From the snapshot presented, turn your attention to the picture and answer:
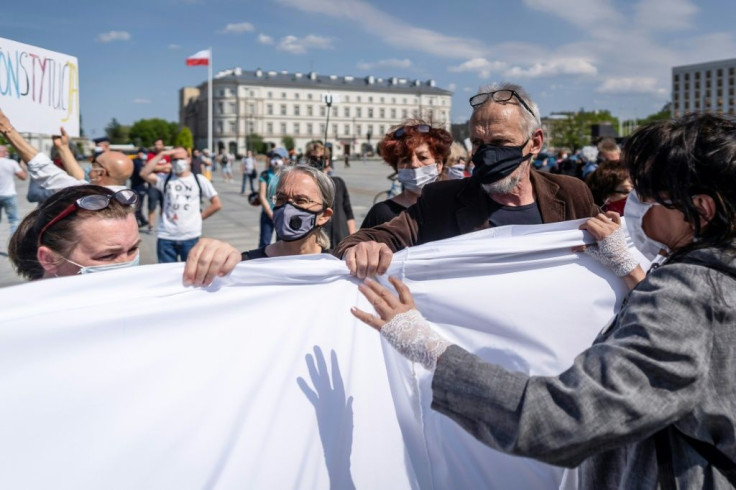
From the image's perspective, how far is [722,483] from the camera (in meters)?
1.27

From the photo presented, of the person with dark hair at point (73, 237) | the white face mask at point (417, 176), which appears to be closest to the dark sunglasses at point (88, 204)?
the person with dark hair at point (73, 237)

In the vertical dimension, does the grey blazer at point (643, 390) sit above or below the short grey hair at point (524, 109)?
below

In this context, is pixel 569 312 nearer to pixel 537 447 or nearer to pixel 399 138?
pixel 537 447

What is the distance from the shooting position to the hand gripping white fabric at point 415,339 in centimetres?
140

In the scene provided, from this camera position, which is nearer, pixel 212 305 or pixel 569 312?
pixel 212 305

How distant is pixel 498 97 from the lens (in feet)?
9.24

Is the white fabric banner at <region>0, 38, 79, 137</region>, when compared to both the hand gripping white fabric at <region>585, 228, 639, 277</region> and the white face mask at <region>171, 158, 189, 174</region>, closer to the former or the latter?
the white face mask at <region>171, 158, 189, 174</region>

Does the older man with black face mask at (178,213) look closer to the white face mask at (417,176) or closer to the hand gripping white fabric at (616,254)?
the white face mask at (417,176)

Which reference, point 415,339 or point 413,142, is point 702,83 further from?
point 415,339

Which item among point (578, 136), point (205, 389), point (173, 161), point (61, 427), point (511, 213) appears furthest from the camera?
point (578, 136)

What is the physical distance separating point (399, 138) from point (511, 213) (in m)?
1.73

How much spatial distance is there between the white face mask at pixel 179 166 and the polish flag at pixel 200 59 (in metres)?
33.4

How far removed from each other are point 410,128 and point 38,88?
2.98 metres

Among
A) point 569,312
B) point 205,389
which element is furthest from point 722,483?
point 205,389
